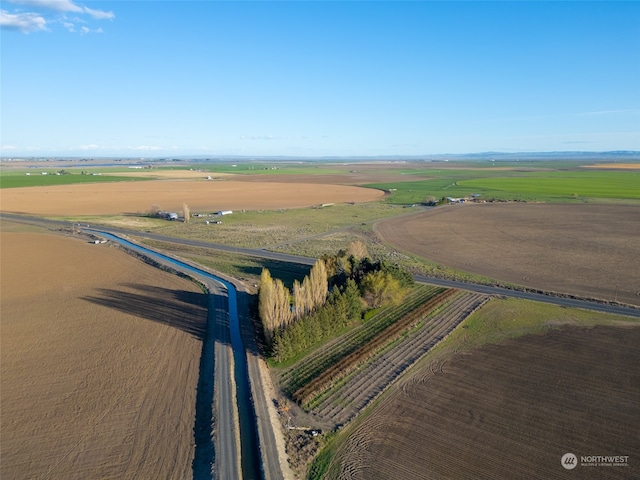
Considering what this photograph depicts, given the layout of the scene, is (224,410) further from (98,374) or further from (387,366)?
(387,366)

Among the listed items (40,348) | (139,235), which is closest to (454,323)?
(40,348)

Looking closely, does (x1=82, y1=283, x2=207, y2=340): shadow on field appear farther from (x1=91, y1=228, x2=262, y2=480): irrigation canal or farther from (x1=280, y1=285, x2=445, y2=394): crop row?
(x1=280, y1=285, x2=445, y2=394): crop row

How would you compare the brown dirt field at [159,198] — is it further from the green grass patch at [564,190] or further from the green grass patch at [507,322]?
the green grass patch at [507,322]

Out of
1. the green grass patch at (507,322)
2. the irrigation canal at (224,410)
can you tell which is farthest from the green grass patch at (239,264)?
the green grass patch at (507,322)

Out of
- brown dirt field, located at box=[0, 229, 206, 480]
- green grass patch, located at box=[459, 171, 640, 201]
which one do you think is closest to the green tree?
brown dirt field, located at box=[0, 229, 206, 480]

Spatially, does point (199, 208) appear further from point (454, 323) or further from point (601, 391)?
point (601, 391)

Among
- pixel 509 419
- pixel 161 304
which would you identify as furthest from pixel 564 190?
pixel 161 304
